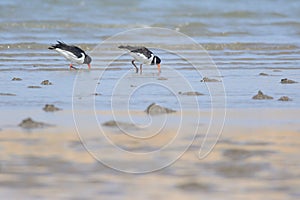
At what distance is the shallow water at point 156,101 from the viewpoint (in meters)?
6.26

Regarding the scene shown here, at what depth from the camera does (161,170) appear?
6707mm

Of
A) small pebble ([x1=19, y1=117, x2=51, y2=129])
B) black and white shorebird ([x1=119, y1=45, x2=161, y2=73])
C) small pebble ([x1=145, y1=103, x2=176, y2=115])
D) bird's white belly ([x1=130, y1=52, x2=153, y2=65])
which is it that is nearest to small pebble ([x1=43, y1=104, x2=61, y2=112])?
small pebble ([x1=19, y1=117, x2=51, y2=129])

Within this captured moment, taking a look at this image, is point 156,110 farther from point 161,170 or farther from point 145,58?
point 145,58

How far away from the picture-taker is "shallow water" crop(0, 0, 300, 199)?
6.26 m

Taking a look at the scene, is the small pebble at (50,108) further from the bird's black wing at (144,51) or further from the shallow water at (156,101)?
the bird's black wing at (144,51)

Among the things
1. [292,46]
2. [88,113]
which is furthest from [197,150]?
[292,46]

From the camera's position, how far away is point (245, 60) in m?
14.7

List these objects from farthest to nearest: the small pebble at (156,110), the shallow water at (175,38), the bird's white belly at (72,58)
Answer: the bird's white belly at (72,58) < the shallow water at (175,38) < the small pebble at (156,110)

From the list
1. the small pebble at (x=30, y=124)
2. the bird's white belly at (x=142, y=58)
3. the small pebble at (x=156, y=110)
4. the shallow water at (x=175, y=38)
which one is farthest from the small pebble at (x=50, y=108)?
the bird's white belly at (x=142, y=58)

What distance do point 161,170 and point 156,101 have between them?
3.21m

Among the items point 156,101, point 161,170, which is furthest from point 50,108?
point 161,170

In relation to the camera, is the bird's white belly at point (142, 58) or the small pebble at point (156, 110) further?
the bird's white belly at point (142, 58)

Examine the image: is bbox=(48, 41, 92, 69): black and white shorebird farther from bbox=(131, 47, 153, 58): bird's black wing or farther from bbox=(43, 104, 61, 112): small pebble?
bbox=(43, 104, 61, 112): small pebble

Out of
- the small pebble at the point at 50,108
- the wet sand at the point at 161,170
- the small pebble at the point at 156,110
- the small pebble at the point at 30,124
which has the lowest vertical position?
the wet sand at the point at 161,170
